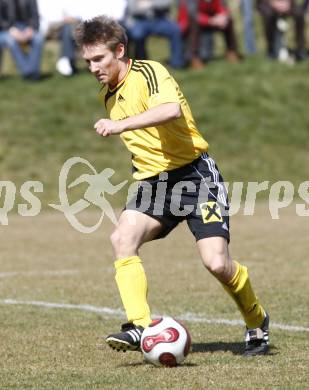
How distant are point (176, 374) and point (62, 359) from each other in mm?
864

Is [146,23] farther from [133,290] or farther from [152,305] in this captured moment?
[133,290]

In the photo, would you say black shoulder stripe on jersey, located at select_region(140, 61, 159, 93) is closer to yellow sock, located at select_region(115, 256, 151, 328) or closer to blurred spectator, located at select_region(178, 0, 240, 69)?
yellow sock, located at select_region(115, 256, 151, 328)

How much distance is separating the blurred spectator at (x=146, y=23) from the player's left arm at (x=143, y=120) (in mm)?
14732

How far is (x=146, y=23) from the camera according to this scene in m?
20.7

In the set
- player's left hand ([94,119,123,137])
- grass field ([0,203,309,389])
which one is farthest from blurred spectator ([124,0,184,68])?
player's left hand ([94,119,123,137])

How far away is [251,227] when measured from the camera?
14.7 meters

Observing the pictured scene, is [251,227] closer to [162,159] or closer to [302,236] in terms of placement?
[302,236]

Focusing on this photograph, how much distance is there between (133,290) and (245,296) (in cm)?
74

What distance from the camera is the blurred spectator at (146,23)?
20516 mm

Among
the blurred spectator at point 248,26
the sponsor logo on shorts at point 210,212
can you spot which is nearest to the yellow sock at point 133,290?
the sponsor logo on shorts at point 210,212

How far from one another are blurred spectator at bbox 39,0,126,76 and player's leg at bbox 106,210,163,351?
1395cm

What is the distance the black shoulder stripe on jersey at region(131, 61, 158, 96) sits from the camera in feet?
20.3

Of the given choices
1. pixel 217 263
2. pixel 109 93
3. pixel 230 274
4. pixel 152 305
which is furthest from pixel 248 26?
pixel 217 263

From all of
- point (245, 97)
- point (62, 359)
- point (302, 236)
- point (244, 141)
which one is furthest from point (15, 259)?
point (245, 97)
